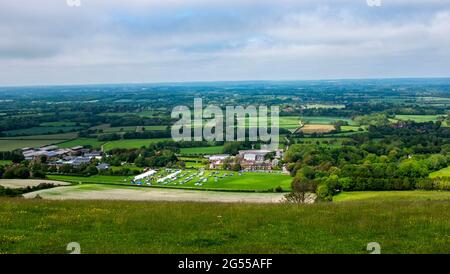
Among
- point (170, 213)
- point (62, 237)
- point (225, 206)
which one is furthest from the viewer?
point (225, 206)

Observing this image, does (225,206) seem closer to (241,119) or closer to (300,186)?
(300,186)

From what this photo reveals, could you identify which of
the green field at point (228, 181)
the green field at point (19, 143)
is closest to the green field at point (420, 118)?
the green field at point (228, 181)

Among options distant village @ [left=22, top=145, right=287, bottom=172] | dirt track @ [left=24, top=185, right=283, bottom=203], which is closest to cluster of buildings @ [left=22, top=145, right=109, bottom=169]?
distant village @ [left=22, top=145, right=287, bottom=172]

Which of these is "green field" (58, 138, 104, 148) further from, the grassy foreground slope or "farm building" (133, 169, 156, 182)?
the grassy foreground slope

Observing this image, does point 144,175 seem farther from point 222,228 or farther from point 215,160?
point 222,228

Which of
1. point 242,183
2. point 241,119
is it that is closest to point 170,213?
point 242,183

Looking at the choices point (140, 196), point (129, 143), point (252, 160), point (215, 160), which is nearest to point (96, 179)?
point (140, 196)
